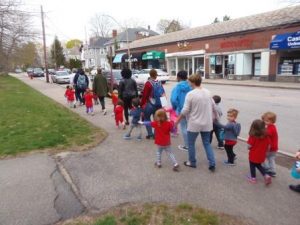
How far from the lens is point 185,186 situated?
4.48 m

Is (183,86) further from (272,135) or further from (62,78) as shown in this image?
(62,78)

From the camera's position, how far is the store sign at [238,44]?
1090 inches

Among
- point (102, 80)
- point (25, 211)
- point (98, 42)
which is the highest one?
point (98, 42)

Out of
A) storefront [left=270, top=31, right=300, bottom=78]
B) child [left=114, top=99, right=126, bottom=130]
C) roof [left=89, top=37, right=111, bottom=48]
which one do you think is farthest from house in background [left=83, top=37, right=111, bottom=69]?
child [left=114, top=99, right=126, bottom=130]

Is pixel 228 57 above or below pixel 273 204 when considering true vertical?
above

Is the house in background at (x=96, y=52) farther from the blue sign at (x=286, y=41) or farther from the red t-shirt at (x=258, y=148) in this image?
the red t-shirt at (x=258, y=148)

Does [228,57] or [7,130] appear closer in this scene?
[7,130]

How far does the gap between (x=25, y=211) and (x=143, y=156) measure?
258cm

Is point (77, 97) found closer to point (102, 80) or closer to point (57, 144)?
point (102, 80)

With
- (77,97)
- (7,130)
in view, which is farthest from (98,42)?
(7,130)

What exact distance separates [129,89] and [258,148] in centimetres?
455

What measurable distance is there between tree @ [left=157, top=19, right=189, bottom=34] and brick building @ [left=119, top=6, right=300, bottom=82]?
43749 millimetres

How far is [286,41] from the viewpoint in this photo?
2339cm

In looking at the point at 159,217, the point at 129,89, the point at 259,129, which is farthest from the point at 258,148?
the point at 129,89
